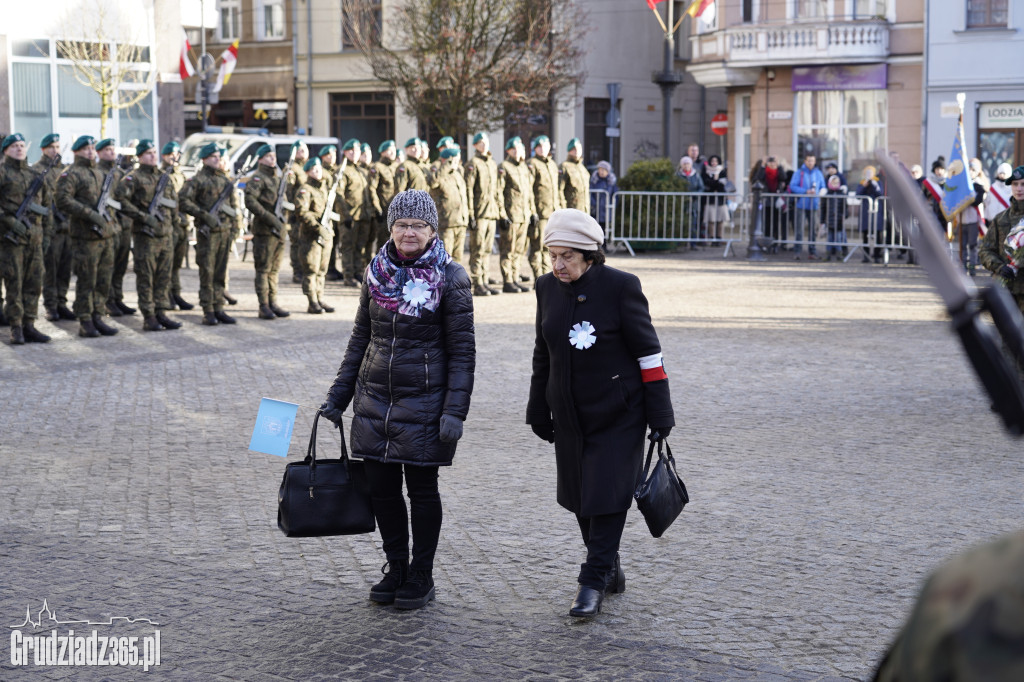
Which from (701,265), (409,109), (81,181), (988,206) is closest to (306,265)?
(81,181)

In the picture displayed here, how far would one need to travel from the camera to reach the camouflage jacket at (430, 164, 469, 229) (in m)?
18.3

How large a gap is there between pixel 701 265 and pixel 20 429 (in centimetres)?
1583

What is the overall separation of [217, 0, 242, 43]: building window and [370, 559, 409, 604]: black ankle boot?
42543mm

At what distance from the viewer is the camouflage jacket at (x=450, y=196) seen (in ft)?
60.1

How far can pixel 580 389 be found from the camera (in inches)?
219

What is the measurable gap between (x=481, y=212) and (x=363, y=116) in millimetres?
26308

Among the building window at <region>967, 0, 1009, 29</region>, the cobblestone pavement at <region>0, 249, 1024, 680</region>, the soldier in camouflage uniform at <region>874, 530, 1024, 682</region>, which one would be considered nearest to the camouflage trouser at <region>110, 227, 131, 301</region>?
the cobblestone pavement at <region>0, 249, 1024, 680</region>

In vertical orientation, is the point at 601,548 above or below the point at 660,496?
below

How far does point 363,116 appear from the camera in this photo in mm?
44406

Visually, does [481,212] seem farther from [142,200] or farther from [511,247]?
[142,200]

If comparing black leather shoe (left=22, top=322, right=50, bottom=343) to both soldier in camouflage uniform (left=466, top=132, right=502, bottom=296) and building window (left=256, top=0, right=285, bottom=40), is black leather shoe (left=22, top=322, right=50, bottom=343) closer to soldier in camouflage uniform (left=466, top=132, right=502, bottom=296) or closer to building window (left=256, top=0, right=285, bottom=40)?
soldier in camouflage uniform (left=466, top=132, right=502, bottom=296)

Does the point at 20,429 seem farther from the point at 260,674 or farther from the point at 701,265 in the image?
the point at 701,265

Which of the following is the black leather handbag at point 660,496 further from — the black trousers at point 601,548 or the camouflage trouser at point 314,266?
the camouflage trouser at point 314,266

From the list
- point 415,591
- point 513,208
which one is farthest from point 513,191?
point 415,591
